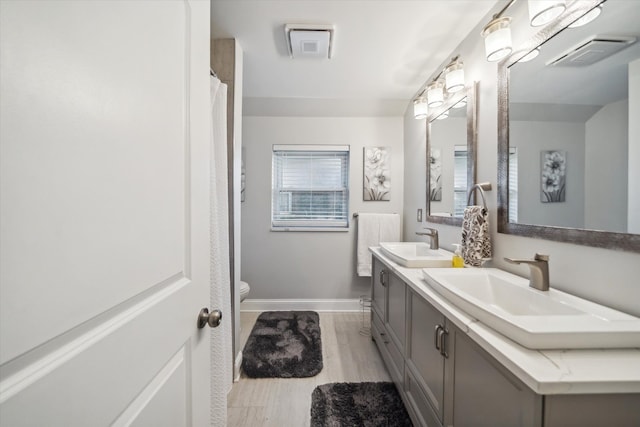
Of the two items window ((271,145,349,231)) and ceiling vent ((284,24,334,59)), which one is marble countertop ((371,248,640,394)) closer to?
ceiling vent ((284,24,334,59))

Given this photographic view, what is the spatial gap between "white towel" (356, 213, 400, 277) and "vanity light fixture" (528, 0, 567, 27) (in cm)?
183

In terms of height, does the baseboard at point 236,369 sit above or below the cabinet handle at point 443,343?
below

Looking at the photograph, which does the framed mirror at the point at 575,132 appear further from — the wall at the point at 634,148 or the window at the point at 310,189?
the window at the point at 310,189

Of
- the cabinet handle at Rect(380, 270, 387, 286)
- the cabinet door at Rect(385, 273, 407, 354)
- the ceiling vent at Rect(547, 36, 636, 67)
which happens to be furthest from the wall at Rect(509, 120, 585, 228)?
the cabinet handle at Rect(380, 270, 387, 286)

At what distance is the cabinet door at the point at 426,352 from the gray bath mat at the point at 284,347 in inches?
30.7

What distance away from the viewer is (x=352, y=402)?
56.8 inches

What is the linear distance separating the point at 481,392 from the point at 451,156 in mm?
1477

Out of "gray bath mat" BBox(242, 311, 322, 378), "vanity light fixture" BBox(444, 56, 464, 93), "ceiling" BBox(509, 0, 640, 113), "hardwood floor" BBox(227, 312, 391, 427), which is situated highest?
"vanity light fixture" BBox(444, 56, 464, 93)

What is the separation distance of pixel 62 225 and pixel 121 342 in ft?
0.78

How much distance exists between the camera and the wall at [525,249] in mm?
785

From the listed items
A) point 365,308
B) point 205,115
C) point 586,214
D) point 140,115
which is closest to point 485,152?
point 586,214

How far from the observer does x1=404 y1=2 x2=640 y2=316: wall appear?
79 cm

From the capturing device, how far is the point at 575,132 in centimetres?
96

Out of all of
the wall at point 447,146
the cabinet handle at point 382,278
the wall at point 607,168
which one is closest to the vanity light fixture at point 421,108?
the wall at point 447,146
